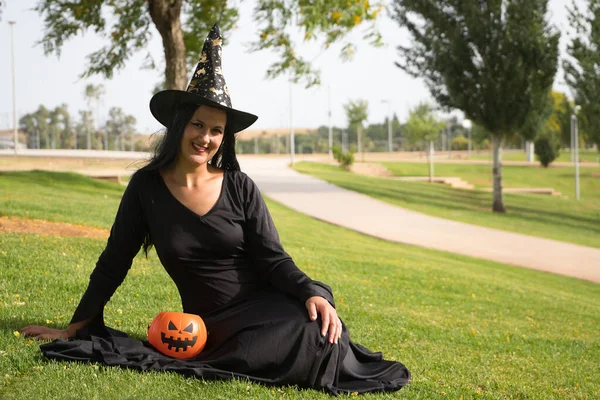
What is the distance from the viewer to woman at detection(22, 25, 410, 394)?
13.3 ft

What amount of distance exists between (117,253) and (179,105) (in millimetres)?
951

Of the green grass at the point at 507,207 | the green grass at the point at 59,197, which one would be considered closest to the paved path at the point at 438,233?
the green grass at the point at 507,207

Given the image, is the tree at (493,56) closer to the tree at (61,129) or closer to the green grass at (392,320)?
the green grass at (392,320)

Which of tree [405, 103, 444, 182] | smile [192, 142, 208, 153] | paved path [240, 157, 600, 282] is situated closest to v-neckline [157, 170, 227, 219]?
smile [192, 142, 208, 153]

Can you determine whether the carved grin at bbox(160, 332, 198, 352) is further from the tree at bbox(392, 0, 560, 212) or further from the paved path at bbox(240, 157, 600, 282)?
the tree at bbox(392, 0, 560, 212)

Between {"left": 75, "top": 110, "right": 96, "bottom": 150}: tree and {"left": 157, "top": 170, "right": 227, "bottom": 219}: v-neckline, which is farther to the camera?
{"left": 75, "top": 110, "right": 96, "bottom": 150}: tree

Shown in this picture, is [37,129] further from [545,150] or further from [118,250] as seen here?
[118,250]

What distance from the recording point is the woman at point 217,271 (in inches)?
160

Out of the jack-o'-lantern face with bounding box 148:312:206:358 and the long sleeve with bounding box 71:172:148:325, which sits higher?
the long sleeve with bounding box 71:172:148:325

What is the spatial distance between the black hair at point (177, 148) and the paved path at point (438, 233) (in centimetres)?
1201

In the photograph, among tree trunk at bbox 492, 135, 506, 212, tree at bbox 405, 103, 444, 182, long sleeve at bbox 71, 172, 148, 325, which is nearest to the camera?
long sleeve at bbox 71, 172, 148, 325

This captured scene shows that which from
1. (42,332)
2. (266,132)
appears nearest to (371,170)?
(266,132)

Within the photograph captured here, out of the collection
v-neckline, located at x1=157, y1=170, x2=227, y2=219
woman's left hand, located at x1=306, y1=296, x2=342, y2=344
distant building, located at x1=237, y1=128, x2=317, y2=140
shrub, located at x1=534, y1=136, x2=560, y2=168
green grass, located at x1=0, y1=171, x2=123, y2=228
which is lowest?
Answer: woman's left hand, located at x1=306, y1=296, x2=342, y2=344

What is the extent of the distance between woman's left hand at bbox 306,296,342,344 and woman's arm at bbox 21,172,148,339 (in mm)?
1127
